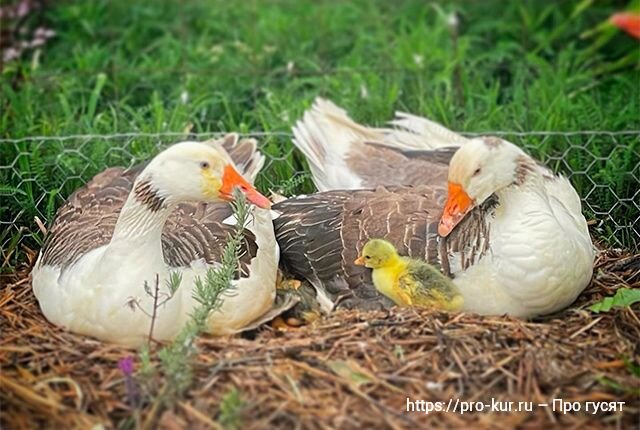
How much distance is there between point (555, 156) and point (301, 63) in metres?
2.32

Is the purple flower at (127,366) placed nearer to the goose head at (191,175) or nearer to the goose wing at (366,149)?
the goose head at (191,175)

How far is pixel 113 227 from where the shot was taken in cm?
502

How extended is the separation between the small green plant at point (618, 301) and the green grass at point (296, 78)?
98 centimetres

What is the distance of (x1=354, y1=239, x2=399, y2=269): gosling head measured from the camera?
4844mm

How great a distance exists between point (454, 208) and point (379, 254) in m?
0.40

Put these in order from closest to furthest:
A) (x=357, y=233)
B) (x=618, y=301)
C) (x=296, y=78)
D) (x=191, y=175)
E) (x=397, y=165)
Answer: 1. (x=191, y=175)
2. (x=618, y=301)
3. (x=357, y=233)
4. (x=397, y=165)
5. (x=296, y=78)

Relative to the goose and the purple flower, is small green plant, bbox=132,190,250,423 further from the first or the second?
the goose

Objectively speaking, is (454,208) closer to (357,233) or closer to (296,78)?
(357,233)

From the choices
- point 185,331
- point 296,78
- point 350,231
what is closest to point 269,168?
point 350,231

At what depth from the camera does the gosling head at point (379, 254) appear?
484 centimetres

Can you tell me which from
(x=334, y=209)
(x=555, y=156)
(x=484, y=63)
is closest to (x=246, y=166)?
(x=334, y=209)

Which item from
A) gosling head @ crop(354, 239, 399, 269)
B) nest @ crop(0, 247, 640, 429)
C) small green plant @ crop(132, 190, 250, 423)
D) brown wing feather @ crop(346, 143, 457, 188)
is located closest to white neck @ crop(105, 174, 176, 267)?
small green plant @ crop(132, 190, 250, 423)

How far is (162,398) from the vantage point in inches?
155

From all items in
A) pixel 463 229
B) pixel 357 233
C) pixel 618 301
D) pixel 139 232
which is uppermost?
pixel 139 232
